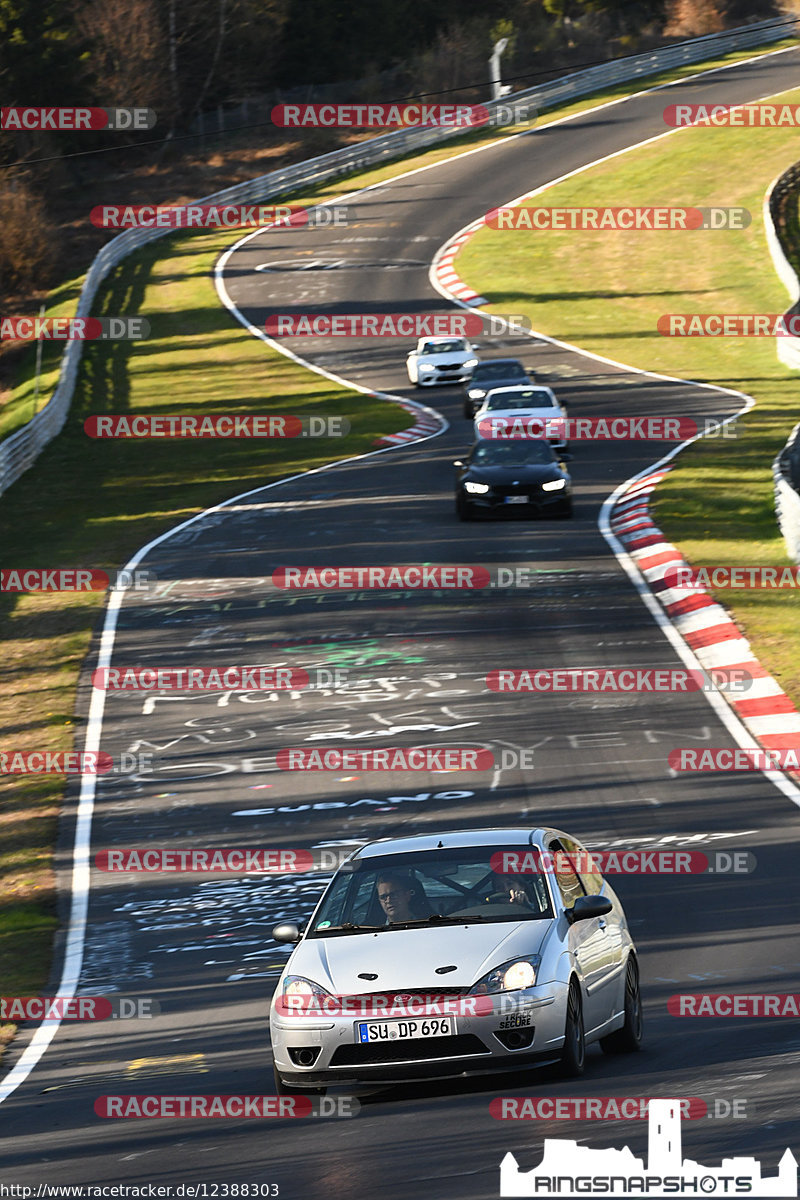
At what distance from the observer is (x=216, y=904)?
14688 mm

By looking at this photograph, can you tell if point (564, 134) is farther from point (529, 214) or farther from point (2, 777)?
point (2, 777)

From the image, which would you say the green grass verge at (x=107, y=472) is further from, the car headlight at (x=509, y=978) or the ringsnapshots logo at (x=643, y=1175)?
the ringsnapshots logo at (x=643, y=1175)

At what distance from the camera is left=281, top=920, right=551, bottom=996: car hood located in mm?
8906

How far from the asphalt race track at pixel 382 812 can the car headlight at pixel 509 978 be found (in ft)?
1.67

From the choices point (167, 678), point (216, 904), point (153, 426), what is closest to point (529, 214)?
point (153, 426)

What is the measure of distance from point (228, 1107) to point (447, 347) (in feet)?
115

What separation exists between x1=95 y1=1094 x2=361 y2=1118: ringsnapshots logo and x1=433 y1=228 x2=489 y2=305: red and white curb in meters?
44.4

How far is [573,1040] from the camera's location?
9.00m

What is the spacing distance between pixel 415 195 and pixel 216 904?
2188 inches
